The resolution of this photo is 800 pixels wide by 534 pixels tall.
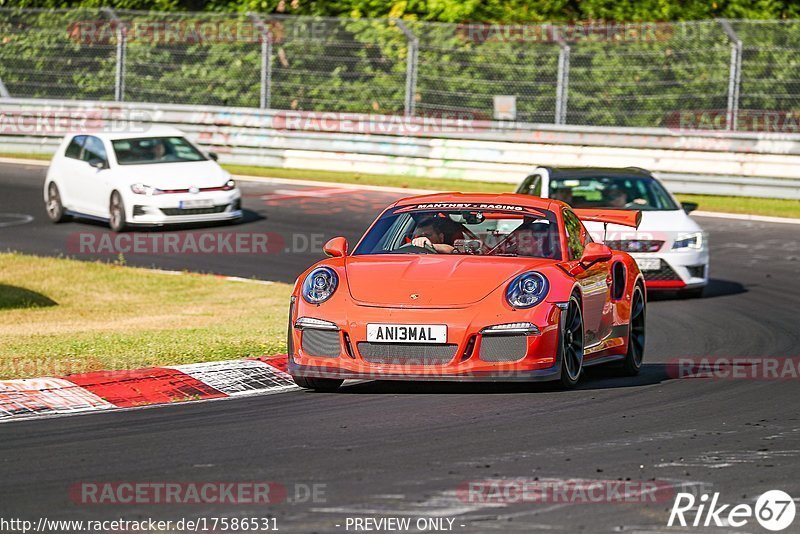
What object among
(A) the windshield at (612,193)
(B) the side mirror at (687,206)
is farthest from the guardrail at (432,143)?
(B) the side mirror at (687,206)

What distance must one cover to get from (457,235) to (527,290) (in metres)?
1.29

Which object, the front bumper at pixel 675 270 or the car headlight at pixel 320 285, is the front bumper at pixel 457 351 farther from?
the front bumper at pixel 675 270

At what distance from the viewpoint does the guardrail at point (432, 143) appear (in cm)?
2366

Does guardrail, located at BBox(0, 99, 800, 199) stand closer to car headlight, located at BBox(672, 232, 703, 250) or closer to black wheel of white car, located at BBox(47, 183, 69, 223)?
black wheel of white car, located at BBox(47, 183, 69, 223)

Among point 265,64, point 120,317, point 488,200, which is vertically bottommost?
point 120,317

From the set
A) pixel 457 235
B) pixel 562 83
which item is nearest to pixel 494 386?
pixel 457 235

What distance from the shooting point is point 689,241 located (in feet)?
51.1

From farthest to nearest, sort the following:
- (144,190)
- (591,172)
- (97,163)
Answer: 1. (97,163)
2. (144,190)
3. (591,172)

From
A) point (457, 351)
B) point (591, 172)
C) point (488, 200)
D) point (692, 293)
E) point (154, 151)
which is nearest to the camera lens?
point (457, 351)

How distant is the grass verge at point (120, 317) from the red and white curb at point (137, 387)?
1.10 ft

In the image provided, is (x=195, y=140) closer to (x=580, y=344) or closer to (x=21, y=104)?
(x=21, y=104)

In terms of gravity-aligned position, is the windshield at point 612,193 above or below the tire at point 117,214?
above

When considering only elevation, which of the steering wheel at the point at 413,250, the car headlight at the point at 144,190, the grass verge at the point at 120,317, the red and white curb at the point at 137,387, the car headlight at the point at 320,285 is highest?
the steering wheel at the point at 413,250

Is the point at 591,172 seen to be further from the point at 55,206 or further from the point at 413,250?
the point at 55,206
